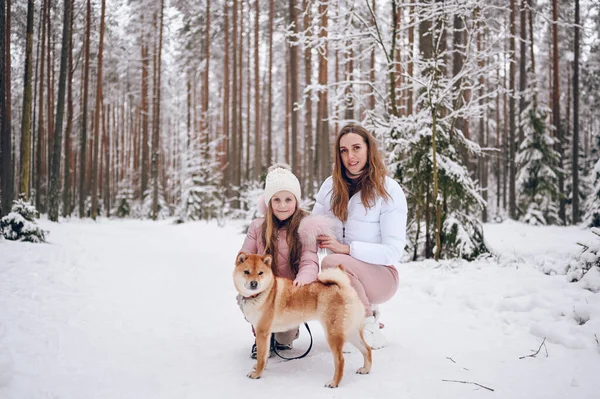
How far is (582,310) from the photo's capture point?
3508 mm

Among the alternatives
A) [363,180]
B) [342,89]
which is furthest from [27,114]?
[363,180]

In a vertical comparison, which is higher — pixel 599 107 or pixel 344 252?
pixel 599 107

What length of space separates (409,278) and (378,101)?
11.9ft

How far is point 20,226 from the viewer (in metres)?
7.21

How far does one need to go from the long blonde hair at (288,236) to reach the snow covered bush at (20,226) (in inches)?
257

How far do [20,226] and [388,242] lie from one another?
771 centimetres

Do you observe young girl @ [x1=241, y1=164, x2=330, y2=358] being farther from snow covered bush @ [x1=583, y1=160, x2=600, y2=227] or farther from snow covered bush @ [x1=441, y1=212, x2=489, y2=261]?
snow covered bush @ [x1=583, y1=160, x2=600, y2=227]

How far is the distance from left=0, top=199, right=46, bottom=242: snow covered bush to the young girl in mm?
6387

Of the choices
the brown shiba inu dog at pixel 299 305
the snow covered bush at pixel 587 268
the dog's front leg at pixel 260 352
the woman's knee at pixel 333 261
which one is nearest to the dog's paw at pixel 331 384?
the brown shiba inu dog at pixel 299 305

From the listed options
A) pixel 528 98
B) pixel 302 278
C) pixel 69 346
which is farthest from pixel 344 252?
pixel 528 98

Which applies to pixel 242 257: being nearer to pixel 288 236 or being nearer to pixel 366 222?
pixel 288 236

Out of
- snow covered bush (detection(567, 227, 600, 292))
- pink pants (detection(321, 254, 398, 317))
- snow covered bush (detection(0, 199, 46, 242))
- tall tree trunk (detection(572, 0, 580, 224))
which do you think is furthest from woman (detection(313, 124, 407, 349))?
tall tree trunk (detection(572, 0, 580, 224))

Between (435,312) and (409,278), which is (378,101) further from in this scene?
(435,312)

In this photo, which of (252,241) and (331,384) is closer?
(331,384)
